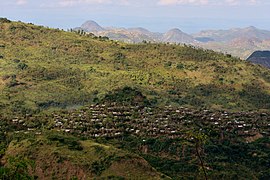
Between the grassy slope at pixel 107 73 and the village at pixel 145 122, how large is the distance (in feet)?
73.8

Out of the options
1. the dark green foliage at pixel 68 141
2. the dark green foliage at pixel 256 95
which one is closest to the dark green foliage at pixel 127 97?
the dark green foliage at pixel 256 95

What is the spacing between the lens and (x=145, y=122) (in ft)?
327

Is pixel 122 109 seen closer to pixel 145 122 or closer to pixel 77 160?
pixel 145 122

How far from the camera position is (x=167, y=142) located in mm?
84625

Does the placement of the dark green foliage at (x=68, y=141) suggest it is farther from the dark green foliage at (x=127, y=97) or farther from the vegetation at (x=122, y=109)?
the dark green foliage at (x=127, y=97)

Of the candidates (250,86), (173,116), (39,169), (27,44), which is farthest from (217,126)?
(27,44)

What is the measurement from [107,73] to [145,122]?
62.3 metres

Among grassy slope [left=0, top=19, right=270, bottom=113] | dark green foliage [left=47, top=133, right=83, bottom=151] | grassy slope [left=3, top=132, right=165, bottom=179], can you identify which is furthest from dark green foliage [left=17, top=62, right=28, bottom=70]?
grassy slope [left=3, top=132, right=165, bottom=179]

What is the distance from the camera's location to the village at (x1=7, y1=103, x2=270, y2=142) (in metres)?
91.8

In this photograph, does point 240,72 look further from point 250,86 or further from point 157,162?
point 157,162

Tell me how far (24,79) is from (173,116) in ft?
215

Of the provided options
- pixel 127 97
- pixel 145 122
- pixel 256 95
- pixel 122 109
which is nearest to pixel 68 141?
pixel 145 122

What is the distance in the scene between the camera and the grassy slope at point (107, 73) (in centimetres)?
14050

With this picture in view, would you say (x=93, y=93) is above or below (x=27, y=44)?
below
